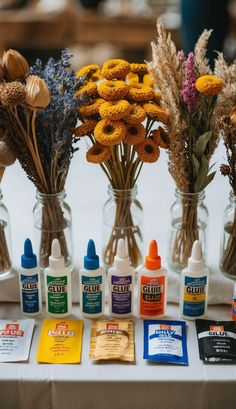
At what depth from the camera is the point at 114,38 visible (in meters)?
3.45

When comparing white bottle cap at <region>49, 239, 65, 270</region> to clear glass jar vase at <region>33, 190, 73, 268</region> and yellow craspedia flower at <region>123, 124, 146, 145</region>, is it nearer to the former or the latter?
clear glass jar vase at <region>33, 190, 73, 268</region>

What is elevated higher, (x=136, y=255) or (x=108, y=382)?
(x=136, y=255)

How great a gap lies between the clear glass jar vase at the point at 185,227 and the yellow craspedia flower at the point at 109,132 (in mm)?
185

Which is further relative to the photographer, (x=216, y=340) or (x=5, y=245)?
(x=5, y=245)

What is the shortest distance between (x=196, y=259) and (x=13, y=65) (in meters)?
0.45

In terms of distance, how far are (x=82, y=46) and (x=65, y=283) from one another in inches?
107

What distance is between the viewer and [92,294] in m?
1.03

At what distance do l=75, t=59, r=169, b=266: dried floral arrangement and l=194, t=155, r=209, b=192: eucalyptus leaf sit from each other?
72 millimetres

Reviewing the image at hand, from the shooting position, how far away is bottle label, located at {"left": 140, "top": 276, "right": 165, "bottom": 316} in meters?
1.02

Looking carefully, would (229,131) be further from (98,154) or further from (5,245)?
(5,245)

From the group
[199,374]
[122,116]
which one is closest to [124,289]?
[199,374]

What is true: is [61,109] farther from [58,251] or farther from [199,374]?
[199,374]

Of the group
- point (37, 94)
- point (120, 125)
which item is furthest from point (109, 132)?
point (37, 94)

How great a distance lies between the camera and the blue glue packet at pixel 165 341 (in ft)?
3.13
